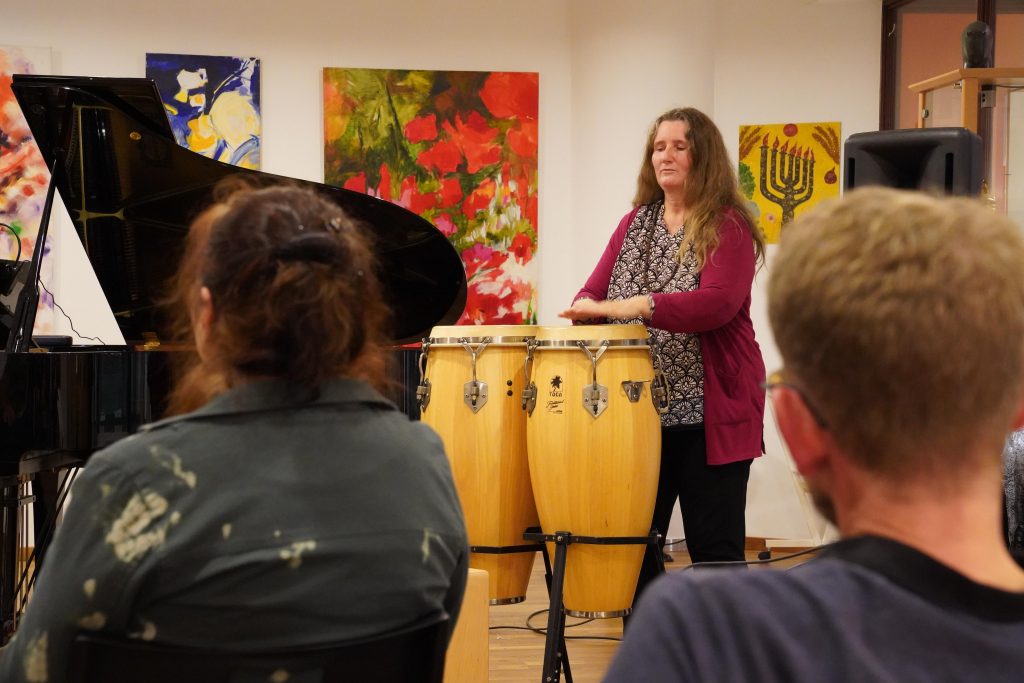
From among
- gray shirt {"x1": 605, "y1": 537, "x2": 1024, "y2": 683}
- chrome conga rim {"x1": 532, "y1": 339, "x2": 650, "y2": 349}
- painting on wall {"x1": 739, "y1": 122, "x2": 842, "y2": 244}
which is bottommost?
gray shirt {"x1": 605, "y1": 537, "x2": 1024, "y2": 683}

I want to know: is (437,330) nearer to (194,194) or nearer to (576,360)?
(576,360)

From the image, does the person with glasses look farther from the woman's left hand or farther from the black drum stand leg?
the woman's left hand

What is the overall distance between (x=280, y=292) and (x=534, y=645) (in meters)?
2.76

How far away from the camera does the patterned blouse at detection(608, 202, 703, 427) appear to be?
2908 mm

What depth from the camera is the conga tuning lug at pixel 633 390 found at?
274 cm

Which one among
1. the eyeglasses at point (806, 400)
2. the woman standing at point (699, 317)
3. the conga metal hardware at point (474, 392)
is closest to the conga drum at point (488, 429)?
the conga metal hardware at point (474, 392)

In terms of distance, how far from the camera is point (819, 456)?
72 centimetres

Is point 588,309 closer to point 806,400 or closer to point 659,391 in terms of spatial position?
point 659,391

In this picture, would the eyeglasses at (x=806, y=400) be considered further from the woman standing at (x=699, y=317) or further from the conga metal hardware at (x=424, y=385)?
the conga metal hardware at (x=424, y=385)

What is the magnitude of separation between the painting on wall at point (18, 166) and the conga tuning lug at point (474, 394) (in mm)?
2846

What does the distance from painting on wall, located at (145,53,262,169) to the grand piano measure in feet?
5.21

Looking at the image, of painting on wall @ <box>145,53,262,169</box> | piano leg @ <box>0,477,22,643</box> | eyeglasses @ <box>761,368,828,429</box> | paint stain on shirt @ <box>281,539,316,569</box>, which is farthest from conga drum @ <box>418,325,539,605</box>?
painting on wall @ <box>145,53,262,169</box>

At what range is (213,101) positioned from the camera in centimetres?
505

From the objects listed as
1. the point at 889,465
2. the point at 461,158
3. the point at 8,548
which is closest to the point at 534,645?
the point at 8,548
